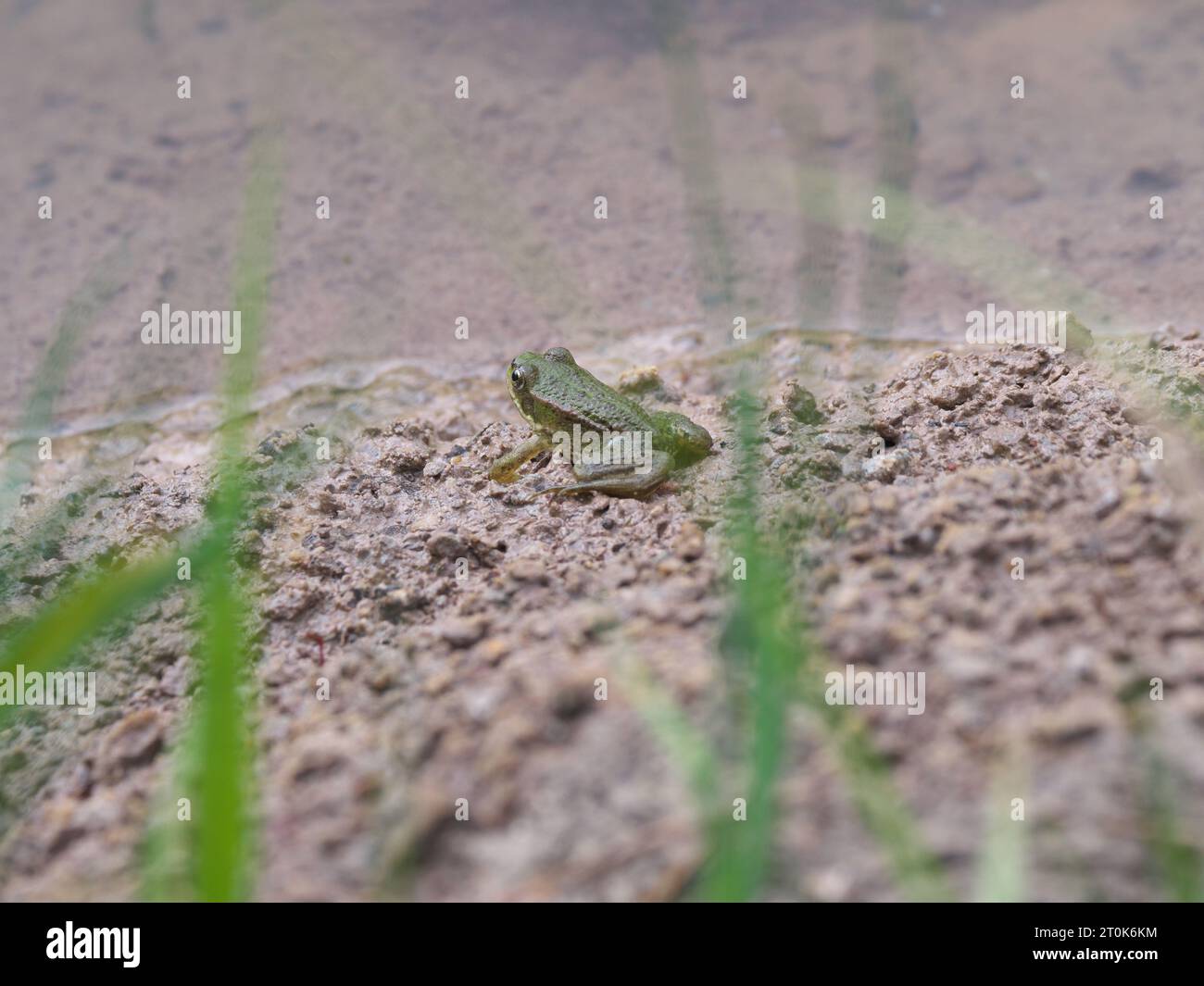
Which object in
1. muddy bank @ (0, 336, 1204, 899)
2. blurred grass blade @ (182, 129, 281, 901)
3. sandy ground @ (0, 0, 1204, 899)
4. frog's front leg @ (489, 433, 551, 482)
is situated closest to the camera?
blurred grass blade @ (182, 129, 281, 901)

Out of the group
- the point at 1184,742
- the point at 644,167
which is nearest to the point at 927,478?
the point at 1184,742

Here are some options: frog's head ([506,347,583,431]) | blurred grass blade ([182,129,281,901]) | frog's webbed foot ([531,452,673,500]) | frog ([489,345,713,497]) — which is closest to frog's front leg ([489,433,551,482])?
frog ([489,345,713,497])

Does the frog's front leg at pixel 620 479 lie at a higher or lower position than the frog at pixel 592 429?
lower

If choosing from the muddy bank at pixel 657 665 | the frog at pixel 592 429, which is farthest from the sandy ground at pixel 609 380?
the frog at pixel 592 429

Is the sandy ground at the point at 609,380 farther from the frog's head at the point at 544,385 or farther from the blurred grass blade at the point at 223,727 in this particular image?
the blurred grass blade at the point at 223,727

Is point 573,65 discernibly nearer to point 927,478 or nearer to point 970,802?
point 927,478

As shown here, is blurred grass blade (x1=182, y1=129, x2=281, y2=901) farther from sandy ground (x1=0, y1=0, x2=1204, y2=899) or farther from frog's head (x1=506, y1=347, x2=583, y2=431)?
frog's head (x1=506, y1=347, x2=583, y2=431)

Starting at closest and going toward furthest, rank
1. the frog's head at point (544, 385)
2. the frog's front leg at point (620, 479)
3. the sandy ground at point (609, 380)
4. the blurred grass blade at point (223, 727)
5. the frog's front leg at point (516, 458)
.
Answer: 1. the blurred grass blade at point (223, 727)
2. the sandy ground at point (609, 380)
3. the frog's front leg at point (620, 479)
4. the frog's front leg at point (516, 458)
5. the frog's head at point (544, 385)
